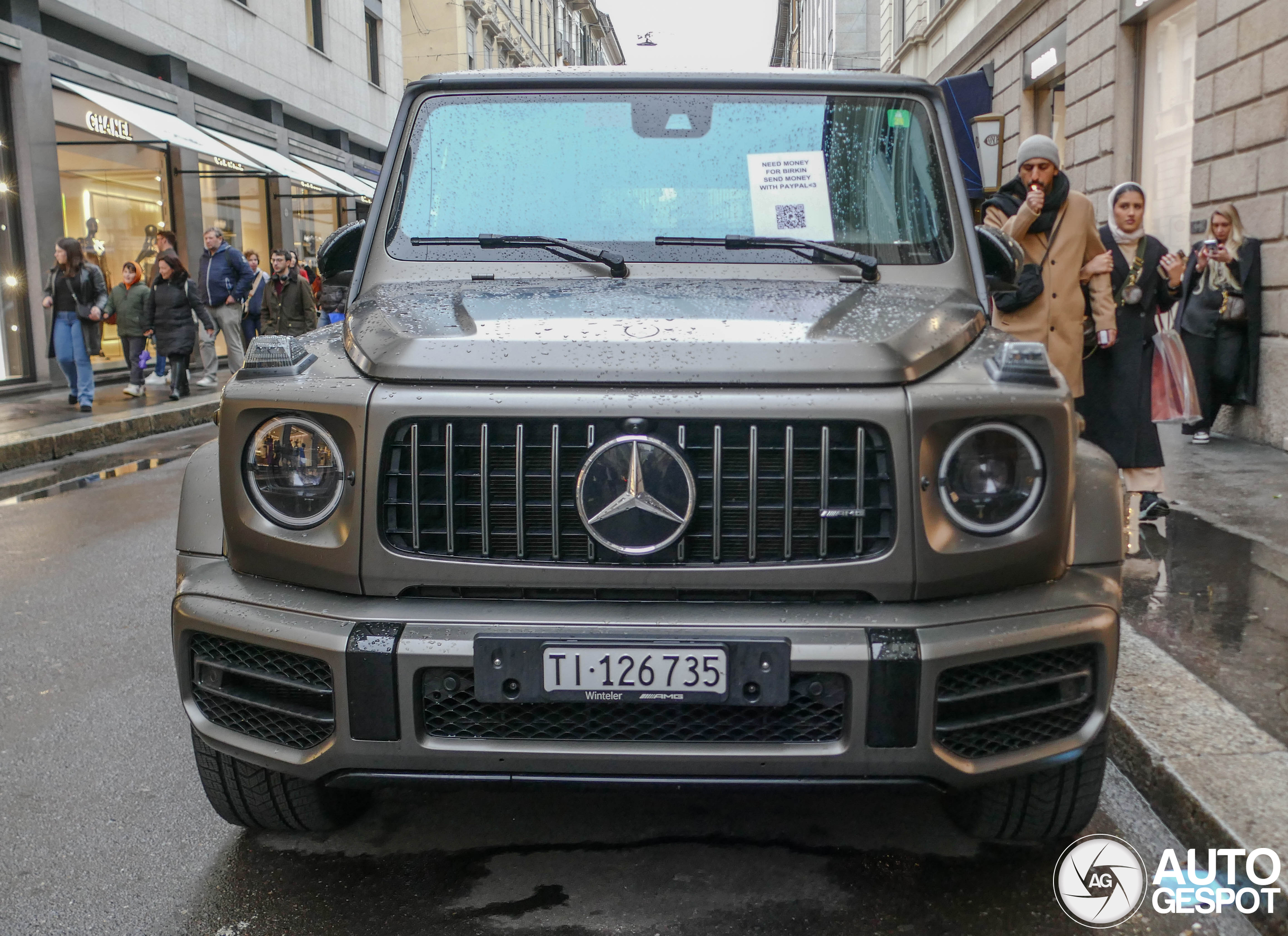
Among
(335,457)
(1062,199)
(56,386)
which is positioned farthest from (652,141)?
(56,386)

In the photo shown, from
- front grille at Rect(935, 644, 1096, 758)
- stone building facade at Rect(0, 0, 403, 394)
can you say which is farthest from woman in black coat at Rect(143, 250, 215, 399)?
front grille at Rect(935, 644, 1096, 758)

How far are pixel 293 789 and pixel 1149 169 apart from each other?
12.1 meters

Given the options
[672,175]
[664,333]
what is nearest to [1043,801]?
[664,333]

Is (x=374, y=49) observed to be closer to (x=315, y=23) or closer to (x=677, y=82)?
(x=315, y=23)

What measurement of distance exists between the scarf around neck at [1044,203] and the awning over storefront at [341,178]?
66.6 feet

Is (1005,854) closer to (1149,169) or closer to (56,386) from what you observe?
(1149,169)

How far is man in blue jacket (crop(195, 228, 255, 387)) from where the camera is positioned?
15.8 meters

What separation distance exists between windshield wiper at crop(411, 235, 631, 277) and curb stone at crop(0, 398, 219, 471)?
21.6 ft

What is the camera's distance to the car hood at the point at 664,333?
2439mm

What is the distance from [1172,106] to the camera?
11.9 m

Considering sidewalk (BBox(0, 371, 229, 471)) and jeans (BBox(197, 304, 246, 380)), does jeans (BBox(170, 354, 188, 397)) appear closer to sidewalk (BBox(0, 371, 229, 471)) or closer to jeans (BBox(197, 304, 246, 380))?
sidewalk (BBox(0, 371, 229, 471))

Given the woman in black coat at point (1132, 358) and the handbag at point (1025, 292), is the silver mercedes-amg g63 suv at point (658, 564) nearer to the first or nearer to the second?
the handbag at point (1025, 292)

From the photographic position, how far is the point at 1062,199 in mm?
5559

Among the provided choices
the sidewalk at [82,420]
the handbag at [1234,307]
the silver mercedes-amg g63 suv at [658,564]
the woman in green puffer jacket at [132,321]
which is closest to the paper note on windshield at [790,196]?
the silver mercedes-amg g63 suv at [658,564]
